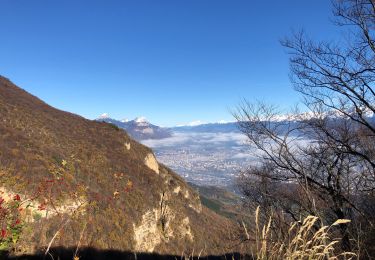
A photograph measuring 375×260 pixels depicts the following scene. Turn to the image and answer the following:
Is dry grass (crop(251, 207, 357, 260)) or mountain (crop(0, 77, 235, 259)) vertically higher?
dry grass (crop(251, 207, 357, 260))

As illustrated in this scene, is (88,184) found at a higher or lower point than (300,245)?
lower

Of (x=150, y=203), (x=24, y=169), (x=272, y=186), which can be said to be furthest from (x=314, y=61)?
(x=150, y=203)

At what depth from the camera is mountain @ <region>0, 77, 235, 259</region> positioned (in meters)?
21.1

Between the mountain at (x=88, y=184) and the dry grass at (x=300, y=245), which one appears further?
→ the mountain at (x=88, y=184)

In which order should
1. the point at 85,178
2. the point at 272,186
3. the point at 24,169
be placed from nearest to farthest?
the point at 272,186 < the point at 24,169 < the point at 85,178

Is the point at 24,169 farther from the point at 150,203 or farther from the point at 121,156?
Result: the point at 121,156

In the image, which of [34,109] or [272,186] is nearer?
[272,186]

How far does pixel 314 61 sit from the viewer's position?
9.09 meters

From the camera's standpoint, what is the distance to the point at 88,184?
32.5 m

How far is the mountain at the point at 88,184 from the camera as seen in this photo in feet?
69.3

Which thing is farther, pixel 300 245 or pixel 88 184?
pixel 88 184

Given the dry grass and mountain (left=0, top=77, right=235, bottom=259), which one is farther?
mountain (left=0, top=77, right=235, bottom=259)

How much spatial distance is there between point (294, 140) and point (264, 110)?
137 centimetres

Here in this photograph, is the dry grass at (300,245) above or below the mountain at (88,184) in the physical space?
above
